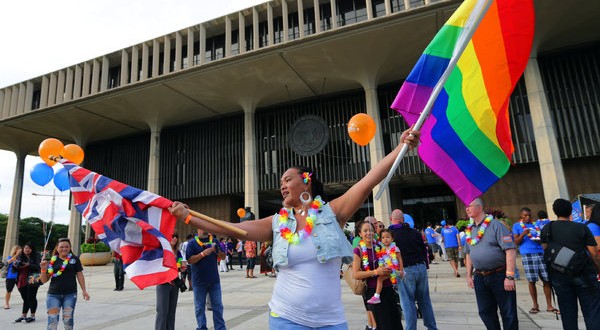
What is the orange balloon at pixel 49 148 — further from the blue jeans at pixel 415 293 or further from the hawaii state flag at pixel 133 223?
the blue jeans at pixel 415 293

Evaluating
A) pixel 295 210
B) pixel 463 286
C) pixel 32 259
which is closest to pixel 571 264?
pixel 295 210

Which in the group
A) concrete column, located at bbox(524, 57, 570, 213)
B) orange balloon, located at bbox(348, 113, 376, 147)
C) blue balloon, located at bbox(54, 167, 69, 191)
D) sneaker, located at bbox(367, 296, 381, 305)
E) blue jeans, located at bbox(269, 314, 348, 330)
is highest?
concrete column, located at bbox(524, 57, 570, 213)

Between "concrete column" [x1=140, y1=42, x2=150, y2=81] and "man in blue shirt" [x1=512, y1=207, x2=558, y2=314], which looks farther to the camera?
"concrete column" [x1=140, y1=42, x2=150, y2=81]

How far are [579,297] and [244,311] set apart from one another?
5394 millimetres

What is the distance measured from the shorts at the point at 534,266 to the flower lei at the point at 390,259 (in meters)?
3.34

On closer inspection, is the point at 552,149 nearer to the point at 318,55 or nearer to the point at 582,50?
the point at 582,50

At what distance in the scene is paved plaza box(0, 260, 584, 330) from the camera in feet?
18.5

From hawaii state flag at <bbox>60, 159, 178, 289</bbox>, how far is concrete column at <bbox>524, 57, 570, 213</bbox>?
1862 cm

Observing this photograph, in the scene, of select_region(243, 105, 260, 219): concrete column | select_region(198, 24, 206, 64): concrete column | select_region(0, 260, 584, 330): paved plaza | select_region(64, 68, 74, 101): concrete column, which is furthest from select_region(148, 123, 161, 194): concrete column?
select_region(0, 260, 584, 330): paved plaza

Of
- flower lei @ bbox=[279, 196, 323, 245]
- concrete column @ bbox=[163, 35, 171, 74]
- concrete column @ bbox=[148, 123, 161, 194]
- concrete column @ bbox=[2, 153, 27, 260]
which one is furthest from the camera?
concrete column @ bbox=[2, 153, 27, 260]

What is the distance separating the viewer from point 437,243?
57.8 ft

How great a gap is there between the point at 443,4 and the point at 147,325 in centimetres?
1601

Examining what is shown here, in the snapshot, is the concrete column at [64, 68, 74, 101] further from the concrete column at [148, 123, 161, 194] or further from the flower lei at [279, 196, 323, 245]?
the flower lei at [279, 196, 323, 245]

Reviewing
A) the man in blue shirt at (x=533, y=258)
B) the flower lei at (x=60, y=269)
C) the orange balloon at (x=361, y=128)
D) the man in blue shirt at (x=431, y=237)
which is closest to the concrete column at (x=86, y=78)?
the flower lei at (x=60, y=269)
